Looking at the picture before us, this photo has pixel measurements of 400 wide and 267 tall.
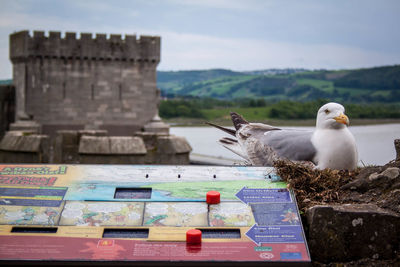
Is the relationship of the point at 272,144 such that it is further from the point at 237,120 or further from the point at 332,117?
the point at 237,120

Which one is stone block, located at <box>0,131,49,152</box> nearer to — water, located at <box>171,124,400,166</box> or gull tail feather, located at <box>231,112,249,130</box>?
gull tail feather, located at <box>231,112,249,130</box>

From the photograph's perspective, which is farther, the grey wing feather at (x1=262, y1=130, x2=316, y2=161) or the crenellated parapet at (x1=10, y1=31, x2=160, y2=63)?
the crenellated parapet at (x1=10, y1=31, x2=160, y2=63)

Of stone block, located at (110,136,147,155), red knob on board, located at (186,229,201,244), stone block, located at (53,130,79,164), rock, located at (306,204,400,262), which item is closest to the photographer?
red knob on board, located at (186,229,201,244)

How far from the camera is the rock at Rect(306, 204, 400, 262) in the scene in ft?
14.3

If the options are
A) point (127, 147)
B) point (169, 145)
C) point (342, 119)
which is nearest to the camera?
point (342, 119)

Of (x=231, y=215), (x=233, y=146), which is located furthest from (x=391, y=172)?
(x=233, y=146)

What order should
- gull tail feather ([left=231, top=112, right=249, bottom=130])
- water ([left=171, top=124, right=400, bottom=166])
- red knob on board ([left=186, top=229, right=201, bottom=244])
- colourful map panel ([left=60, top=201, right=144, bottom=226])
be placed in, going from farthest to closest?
gull tail feather ([left=231, top=112, right=249, bottom=130]) → water ([left=171, top=124, right=400, bottom=166]) → colourful map panel ([left=60, top=201, right=144, bottom=226]) → red knob on board ([left=186, top=229, right=201, bottom=244])

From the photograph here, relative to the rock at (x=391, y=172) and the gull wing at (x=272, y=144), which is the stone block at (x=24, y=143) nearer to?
the gull wing at (x=272, y=144)

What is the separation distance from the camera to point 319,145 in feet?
18.2

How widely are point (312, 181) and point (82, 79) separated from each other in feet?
55.4

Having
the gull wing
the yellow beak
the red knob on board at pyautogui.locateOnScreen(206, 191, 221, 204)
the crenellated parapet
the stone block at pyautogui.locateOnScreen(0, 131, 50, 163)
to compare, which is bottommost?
the stone block at pyautogui.locateOnScreen(0, 131, 50, 163)

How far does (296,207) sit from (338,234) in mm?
401

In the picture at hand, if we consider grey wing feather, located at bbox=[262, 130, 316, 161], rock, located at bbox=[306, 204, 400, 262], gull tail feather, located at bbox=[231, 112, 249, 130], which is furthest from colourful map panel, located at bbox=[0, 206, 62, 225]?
gull tail feather, located at bbox=[231, 112, 249, 130]

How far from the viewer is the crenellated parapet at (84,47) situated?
20234 mm
